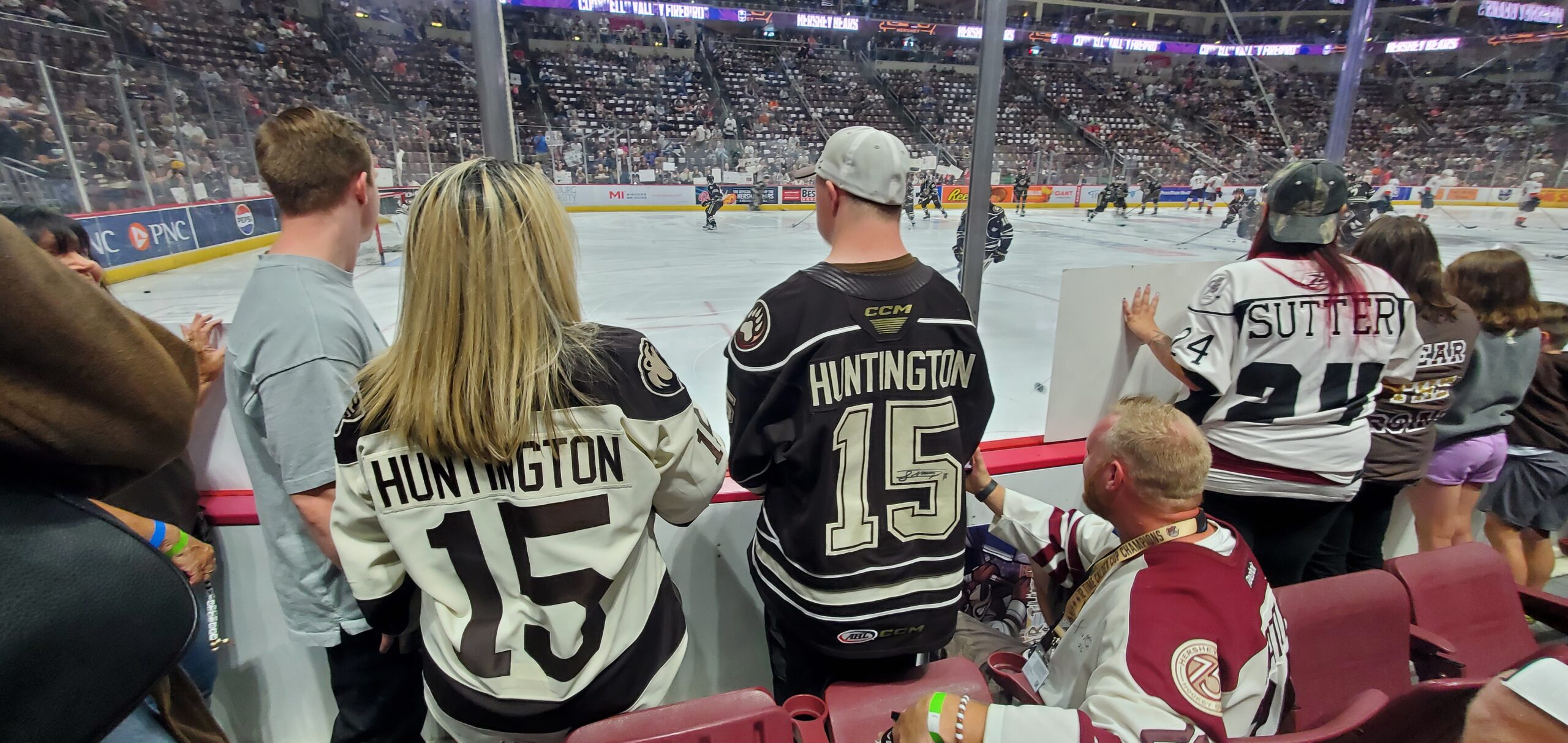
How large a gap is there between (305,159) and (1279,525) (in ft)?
6.85

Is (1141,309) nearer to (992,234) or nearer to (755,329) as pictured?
(992,234)

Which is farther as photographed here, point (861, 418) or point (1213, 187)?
point (1213, 187)

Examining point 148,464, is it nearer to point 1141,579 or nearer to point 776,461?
point 776,461

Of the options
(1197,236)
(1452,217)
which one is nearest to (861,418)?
(1197,236)

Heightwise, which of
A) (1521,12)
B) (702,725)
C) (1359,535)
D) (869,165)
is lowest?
(1359,535)

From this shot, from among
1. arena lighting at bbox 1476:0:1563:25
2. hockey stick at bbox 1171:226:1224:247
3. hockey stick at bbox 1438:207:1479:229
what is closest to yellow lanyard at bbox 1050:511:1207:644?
hockey stick at bbox 1171:226:1224:247

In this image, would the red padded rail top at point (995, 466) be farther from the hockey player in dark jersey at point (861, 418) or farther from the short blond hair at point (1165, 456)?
the short blond hair at point (1165, 456)

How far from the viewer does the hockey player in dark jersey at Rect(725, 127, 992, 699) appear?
0.95 meters

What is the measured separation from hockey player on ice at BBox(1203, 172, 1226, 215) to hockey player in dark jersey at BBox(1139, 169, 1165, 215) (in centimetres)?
22

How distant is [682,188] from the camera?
3113mm

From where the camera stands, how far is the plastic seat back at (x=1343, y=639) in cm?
121

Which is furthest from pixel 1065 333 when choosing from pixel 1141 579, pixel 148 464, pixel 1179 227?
pixel 1179 227

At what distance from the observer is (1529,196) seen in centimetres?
434

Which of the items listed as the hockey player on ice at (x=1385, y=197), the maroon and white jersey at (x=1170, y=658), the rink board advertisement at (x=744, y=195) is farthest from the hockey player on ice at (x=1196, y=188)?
the maroon and white jersey at (x=1170, y=658)
